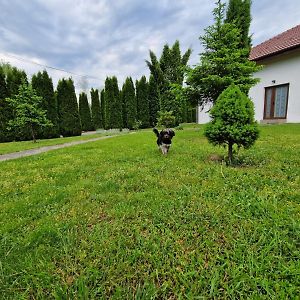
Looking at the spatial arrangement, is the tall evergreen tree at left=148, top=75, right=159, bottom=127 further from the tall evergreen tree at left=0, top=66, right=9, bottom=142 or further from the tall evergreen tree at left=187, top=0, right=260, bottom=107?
the tall evergreen tree at left=0, top=66, right=9, bottom=142

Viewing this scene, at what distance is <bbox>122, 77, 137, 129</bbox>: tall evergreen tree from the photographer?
1797 cm

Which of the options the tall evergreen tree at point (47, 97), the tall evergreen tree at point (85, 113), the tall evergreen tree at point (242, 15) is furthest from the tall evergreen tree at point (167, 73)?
the tall evergreen tree at point (47, 97)

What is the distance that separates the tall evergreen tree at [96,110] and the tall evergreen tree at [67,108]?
5.04 metres

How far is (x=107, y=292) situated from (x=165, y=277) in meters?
0.41

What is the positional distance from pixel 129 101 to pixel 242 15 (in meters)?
10.7

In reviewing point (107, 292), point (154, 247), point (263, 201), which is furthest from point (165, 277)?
point (263, 201)

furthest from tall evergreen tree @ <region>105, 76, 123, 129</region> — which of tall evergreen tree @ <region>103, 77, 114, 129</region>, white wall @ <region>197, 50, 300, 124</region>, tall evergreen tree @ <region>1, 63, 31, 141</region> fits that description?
white wall @ <region>197, 50, 300, 124</region>

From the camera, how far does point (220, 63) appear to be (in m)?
7.18

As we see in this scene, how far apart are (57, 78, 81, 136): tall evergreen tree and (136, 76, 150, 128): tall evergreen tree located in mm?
6165

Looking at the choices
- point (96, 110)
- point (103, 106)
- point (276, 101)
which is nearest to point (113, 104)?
point (96, 110)

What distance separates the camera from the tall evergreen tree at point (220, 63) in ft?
23.0

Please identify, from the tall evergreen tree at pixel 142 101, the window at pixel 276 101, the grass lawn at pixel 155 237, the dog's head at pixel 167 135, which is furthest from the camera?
the tall evergreen tree at pixel 142 101

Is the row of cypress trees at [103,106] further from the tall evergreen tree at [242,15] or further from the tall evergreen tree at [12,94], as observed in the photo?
the tall evergreen tree at [242,15]

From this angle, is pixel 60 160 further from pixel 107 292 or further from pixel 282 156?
pixel 282 156
